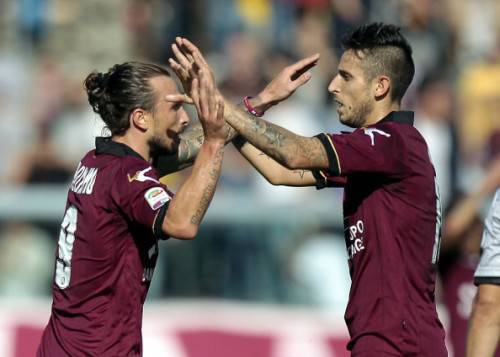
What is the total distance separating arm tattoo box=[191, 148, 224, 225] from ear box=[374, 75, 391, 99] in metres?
0.95

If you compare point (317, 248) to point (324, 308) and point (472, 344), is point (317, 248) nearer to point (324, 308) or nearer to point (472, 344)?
point (324, 308)

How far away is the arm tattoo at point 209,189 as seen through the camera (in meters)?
5.82

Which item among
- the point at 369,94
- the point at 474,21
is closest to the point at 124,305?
the point at 369,94

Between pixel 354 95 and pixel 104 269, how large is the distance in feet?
5.10

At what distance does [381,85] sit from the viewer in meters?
6.35

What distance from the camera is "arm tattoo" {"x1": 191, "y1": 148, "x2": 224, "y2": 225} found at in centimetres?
582

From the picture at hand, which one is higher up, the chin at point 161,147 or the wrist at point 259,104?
the wrist at point 259,104

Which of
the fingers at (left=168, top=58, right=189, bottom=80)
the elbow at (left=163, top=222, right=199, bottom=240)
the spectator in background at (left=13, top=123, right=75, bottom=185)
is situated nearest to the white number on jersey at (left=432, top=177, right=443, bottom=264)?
the elbow at (left=163, top=222, right=199, bottom=240)

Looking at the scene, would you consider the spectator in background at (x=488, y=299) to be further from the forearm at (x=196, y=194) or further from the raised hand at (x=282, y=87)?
the forearm at (x=196, y=194)

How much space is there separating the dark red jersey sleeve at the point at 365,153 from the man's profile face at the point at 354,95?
0.26m

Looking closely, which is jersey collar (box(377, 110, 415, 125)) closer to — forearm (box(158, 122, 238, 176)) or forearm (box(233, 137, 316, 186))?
forearm (box(233, 137, 316, 186))

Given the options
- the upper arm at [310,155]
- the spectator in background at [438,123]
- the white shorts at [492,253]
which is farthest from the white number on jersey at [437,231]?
the spectator in background at [438,123]

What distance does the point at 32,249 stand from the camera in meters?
10.9

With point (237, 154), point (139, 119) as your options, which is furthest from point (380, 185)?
point (237, 154)
